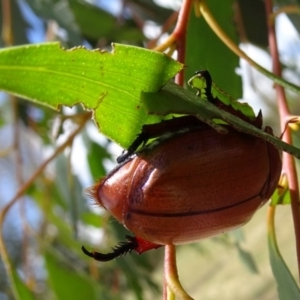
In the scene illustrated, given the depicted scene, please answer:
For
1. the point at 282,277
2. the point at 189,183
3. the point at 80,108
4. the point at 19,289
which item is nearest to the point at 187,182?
the point at 189,183

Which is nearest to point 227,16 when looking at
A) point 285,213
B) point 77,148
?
point 77,148

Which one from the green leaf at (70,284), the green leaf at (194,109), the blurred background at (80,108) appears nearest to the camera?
the green leaf at (194,109)

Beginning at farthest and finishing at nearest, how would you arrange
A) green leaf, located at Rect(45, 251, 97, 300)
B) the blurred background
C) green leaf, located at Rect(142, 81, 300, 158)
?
green leaf, located at Rect(45, 251, 97, 300) → the blurred background → green leaf, located at Rect(142, 81, 300, 158)

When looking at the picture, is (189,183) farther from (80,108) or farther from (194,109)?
(80,108)

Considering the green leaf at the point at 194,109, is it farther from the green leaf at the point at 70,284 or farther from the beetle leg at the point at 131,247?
the green leaf at the point at 70,284

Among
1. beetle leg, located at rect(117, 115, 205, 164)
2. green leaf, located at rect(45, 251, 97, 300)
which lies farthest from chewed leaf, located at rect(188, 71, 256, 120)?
green leaf, located at rect(45, 251, 97, 300)

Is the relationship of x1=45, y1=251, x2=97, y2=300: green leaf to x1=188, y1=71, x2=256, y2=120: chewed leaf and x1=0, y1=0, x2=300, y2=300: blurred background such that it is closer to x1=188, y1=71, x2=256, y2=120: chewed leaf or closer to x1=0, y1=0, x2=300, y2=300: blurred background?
x1=0, y1=0, x2=300, y2=300: blurred background

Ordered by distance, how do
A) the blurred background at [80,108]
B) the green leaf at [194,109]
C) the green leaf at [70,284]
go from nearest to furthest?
the green leaf at [194,109], the blurred background at [80,108], the green leaf at [70,284]

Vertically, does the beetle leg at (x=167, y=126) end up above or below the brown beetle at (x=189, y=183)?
above

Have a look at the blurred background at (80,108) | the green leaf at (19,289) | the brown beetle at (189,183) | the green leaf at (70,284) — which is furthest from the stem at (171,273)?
the green leaf at (70,284)
